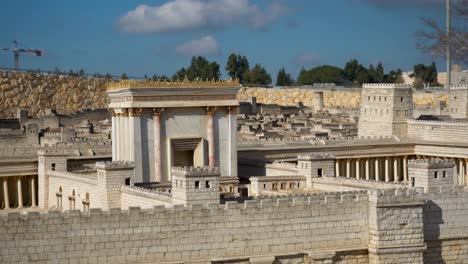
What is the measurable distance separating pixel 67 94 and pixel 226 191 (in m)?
78.3

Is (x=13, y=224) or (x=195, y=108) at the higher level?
(x=195, y=108)

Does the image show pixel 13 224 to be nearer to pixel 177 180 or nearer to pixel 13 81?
pixel 177 180

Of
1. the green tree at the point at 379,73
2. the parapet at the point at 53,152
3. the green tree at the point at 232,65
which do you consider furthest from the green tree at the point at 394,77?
the parapet at the point at 53,152

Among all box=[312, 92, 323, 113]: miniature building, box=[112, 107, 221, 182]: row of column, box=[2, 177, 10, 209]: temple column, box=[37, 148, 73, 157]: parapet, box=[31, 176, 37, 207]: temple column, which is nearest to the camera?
box=[112, 107, 221, 182]: row of column

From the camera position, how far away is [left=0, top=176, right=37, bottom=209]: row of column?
40.6m

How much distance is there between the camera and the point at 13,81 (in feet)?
349

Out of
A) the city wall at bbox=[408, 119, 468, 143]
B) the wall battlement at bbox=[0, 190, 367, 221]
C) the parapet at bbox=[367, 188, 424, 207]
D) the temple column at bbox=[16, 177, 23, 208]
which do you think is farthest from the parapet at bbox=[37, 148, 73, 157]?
the city wall at bbox=[408, 119, 468, 143]

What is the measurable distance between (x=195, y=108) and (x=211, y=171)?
9.91 metres

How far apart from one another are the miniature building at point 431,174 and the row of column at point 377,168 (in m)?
16.7

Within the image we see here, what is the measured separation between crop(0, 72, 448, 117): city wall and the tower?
46.3m

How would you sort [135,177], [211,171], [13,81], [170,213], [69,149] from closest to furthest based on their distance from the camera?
1. [170,213]
2. [211,171]
3. [135,177]
4. [69,149]
5. [13,81]

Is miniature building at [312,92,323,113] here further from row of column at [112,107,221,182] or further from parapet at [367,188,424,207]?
parapet at [367,188,424,207]

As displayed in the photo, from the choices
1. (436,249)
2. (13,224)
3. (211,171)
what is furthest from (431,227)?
(13,224)

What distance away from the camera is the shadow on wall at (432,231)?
27.9m
